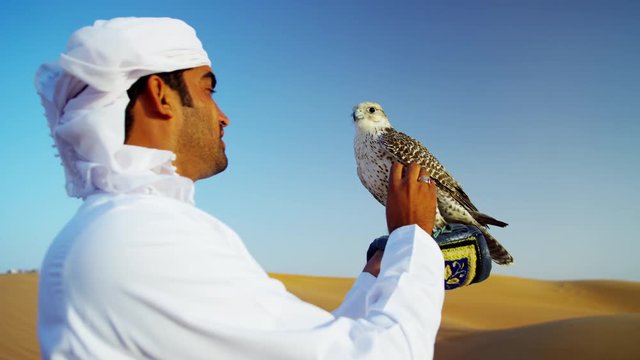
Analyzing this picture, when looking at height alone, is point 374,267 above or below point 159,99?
below

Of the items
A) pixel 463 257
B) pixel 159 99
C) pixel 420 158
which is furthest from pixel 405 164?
pixel 159 99

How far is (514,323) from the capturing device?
26969mm

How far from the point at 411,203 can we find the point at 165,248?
2.51 ft

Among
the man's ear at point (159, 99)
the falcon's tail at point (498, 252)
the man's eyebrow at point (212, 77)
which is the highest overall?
the man's eyebrow at point (212, 77)

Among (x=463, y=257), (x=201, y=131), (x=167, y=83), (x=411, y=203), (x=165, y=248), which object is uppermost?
(x=167, y=83)

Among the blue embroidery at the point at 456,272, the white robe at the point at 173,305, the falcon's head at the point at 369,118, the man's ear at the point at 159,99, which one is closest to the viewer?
the white robe at the point at 173,305

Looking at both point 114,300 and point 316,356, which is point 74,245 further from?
point 316,356

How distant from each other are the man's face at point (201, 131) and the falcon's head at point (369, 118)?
10.1 feet

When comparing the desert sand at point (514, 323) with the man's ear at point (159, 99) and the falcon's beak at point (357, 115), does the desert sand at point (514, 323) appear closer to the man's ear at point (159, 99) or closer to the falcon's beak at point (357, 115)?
the falcon's beak at point (357, 115)

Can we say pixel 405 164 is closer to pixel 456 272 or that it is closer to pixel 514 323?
pixel 456 272

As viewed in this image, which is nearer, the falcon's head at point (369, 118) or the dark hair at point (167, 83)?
the dark hair at point (167, 83)

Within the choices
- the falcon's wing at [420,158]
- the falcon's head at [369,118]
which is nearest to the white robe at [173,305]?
the falcon's wing at [420,158]

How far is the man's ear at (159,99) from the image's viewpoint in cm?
162

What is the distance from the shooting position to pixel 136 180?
4.82 feet
